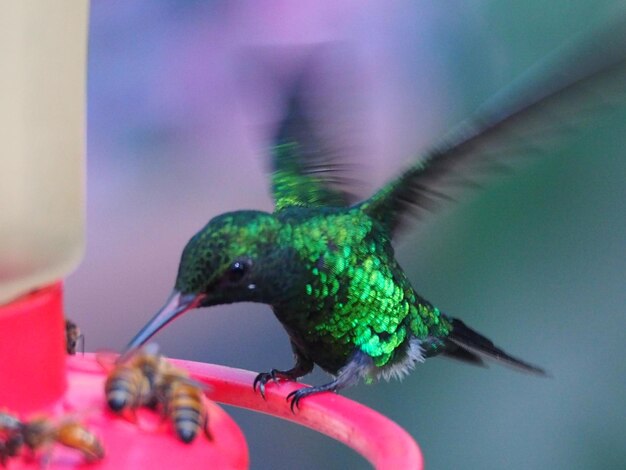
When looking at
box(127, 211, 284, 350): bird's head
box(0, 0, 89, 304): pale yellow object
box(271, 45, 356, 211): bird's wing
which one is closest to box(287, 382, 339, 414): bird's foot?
box(127, 211, 284, 350): bird's head

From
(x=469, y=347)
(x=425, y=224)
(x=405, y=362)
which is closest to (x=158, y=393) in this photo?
(x=405, y=362)

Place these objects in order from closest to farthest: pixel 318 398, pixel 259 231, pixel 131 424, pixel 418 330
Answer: pixel 131 424 < pixel 318 398 < pixel 259 231 < pixel 418 330

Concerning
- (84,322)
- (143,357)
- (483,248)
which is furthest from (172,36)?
(143,357)

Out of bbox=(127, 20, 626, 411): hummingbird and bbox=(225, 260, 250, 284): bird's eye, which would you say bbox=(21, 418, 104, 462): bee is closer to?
bbox=(127, 20, 626, 411): hummingbird

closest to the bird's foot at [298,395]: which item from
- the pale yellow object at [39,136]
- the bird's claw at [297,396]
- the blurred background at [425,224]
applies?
the bird's claw at [297,396]

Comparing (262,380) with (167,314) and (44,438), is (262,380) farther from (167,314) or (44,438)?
(44,438)

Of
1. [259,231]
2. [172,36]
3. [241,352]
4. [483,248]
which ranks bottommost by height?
[241,352]

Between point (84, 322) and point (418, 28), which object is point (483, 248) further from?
point (84, 322)

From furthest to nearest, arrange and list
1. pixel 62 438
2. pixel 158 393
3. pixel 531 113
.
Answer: pixel 531 113 → pixel 158 393 → pixel 62 438
